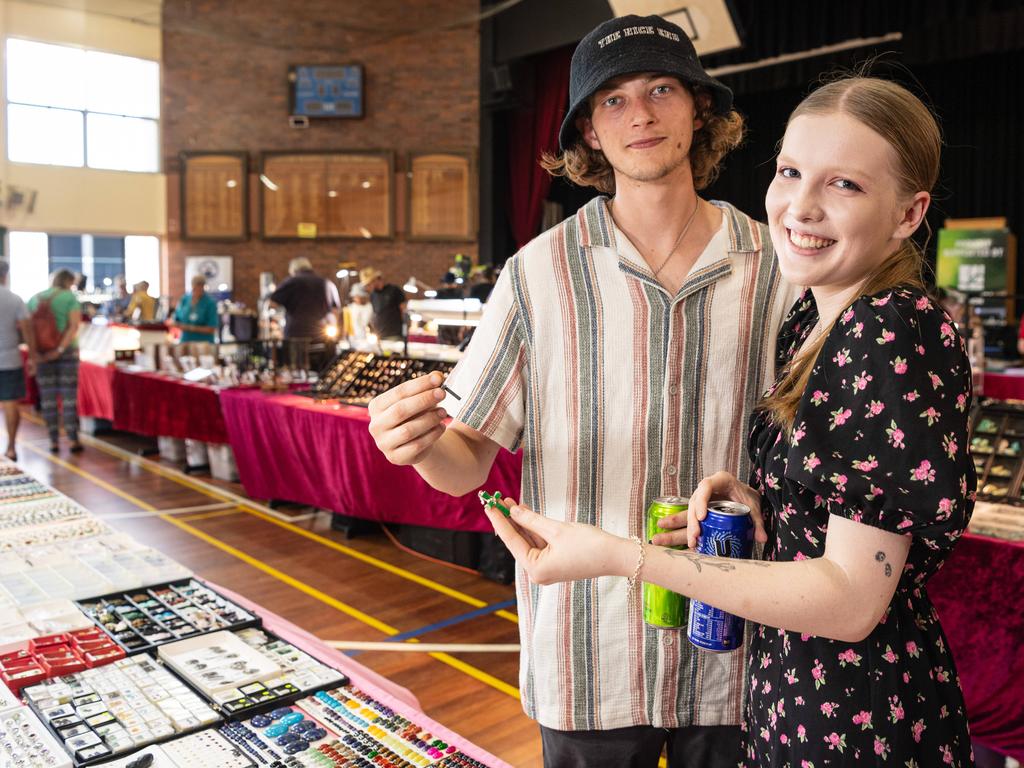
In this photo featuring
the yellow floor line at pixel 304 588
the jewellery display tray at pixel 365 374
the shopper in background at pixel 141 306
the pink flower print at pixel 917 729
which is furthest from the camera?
the shopper in background at pixel 141 306

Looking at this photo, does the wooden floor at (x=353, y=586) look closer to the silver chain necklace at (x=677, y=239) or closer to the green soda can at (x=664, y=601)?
the green soda can at (x=664, y=601)

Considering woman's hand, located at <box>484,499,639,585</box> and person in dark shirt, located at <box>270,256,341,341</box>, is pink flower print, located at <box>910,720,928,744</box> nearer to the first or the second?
woman's hand, located at <box>484,499,639,585</box>

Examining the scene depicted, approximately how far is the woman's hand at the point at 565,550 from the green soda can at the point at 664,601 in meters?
0.26

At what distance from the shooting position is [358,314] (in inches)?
276

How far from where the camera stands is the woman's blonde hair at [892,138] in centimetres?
96

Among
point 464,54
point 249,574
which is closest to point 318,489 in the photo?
point 249,574

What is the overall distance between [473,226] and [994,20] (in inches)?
314

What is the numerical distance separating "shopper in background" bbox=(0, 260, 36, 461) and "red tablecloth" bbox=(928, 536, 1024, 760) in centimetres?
678

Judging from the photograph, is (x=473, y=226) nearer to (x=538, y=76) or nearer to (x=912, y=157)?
(x=538, y=76)

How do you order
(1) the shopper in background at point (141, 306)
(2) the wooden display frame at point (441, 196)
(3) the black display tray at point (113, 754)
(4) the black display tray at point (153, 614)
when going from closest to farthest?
(3) the black display tray at point (113, 754) < (4) the black display tray at point (153, 614) < (1) the shopper in background at point (141, 306) < (2) the wooden display frame at point (441, 196)

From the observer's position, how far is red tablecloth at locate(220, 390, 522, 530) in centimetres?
428

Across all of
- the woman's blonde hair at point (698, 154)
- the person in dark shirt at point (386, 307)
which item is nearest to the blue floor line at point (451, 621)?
the woman's blonde hair at point (698, 154)

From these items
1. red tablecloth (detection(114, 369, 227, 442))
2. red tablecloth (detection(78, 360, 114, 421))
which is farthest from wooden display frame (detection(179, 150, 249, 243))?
red tablecloth (detection(114, 369, 227, 442))

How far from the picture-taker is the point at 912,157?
98cm
